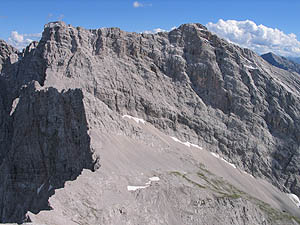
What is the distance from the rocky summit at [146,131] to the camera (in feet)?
217

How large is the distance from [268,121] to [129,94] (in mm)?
44438

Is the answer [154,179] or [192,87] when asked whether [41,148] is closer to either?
[154,179]

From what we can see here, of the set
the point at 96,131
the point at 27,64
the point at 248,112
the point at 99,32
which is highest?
the point at 99,32

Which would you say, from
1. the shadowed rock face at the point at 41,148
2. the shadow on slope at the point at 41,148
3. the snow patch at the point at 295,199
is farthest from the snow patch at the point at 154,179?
the snow patch at the point at 295,199

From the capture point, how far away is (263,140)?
112250 millimetres

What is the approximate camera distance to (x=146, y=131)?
94.0 meters

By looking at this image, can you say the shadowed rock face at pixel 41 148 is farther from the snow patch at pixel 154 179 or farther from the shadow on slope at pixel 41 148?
the snow patch at pixel 154 179

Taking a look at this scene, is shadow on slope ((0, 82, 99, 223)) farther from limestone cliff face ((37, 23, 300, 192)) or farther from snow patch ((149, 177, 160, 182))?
snow patch ((149, 177, 160, 182))

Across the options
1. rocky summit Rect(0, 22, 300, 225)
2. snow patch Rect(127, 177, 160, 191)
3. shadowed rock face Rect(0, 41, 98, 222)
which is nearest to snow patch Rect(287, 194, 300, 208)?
rocky summit Rect(0, 22, 300, 225)

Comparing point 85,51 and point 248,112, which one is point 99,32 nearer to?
point 85,51

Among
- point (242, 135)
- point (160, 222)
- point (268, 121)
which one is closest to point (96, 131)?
point (160, 222)

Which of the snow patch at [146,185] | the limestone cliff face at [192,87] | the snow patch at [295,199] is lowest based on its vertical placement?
the snow patch at [295,199]

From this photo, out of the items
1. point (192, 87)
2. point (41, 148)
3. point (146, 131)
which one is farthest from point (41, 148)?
point (192, 87)

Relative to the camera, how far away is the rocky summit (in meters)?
66.1
